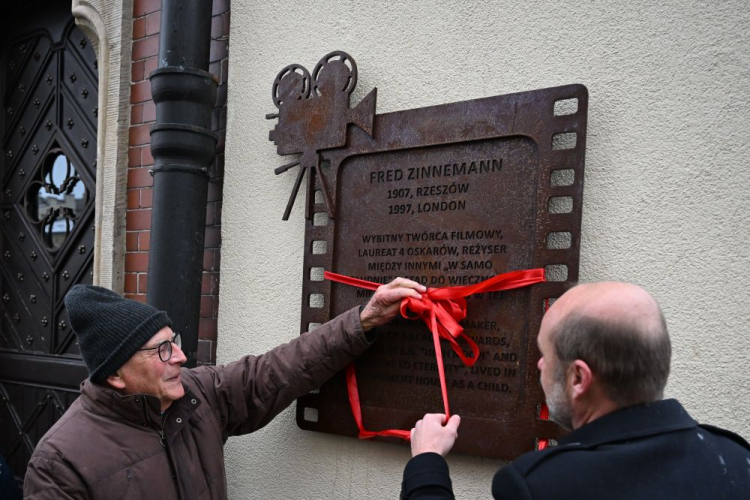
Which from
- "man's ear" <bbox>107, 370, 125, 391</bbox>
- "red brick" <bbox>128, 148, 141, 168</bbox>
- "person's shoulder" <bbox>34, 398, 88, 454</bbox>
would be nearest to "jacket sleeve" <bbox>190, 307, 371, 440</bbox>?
"man's ear" <bbox>107, 370, 125, 391</bbox>

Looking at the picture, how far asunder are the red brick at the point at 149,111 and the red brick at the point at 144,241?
522mm

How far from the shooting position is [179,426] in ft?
6.57

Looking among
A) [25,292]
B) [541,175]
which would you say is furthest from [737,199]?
[25,292]

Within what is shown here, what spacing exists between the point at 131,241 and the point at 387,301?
1.57m

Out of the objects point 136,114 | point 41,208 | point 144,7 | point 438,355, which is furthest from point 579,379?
point 41,208

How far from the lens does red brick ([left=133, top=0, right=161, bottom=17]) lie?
3004 millimetres

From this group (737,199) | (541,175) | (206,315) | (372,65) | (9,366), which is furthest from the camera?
(9,366)

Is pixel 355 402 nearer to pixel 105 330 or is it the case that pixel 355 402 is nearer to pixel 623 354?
pixel 105 330

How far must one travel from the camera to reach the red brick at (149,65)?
9.80 feet

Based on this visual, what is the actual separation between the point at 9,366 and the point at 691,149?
3868 millimetres

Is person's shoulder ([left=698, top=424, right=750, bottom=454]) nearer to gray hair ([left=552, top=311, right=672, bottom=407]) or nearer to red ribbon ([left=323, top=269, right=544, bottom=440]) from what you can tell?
gray hair ([left=552, top=311, right=672, bottom=407])

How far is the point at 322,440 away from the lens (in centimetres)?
240

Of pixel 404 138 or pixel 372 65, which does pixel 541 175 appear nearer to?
pixel 404 138

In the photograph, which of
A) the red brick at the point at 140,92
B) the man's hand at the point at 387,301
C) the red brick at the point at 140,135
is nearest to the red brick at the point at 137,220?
the red brick at the point at 140,135
